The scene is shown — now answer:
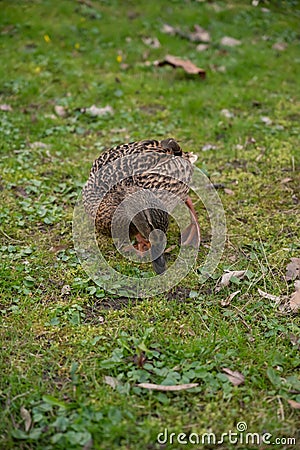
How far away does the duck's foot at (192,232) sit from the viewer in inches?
187

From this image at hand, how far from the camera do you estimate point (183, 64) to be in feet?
25.8

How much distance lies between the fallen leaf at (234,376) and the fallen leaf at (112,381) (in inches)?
27.0

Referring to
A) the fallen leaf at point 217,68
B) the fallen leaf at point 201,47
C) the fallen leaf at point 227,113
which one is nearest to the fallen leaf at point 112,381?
the fallen leaf at point 227,113

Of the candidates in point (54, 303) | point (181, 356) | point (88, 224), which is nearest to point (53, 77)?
point (88, 224)

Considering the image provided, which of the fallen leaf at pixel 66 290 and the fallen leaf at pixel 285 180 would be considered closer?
the fallen leaf at pixel 66 290

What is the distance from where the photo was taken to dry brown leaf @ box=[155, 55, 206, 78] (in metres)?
7.70

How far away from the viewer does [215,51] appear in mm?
8562

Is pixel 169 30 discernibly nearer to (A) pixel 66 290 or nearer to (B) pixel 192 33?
(B) pixel 192 33

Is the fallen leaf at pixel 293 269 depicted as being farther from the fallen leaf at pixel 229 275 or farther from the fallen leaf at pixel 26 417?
the fallen leaf at pixel 26 417

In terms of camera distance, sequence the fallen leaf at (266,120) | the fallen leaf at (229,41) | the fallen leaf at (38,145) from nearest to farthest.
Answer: the fallen leaf at (38,145)
the fallen leaf at (266,120)
the fallen leaf at (229,41)

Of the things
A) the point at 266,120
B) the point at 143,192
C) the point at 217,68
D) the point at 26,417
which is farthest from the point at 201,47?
the point at 26,417

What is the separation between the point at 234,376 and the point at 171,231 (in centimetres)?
186

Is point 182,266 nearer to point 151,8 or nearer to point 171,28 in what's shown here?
point 171,28

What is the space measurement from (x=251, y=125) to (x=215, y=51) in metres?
2.43
